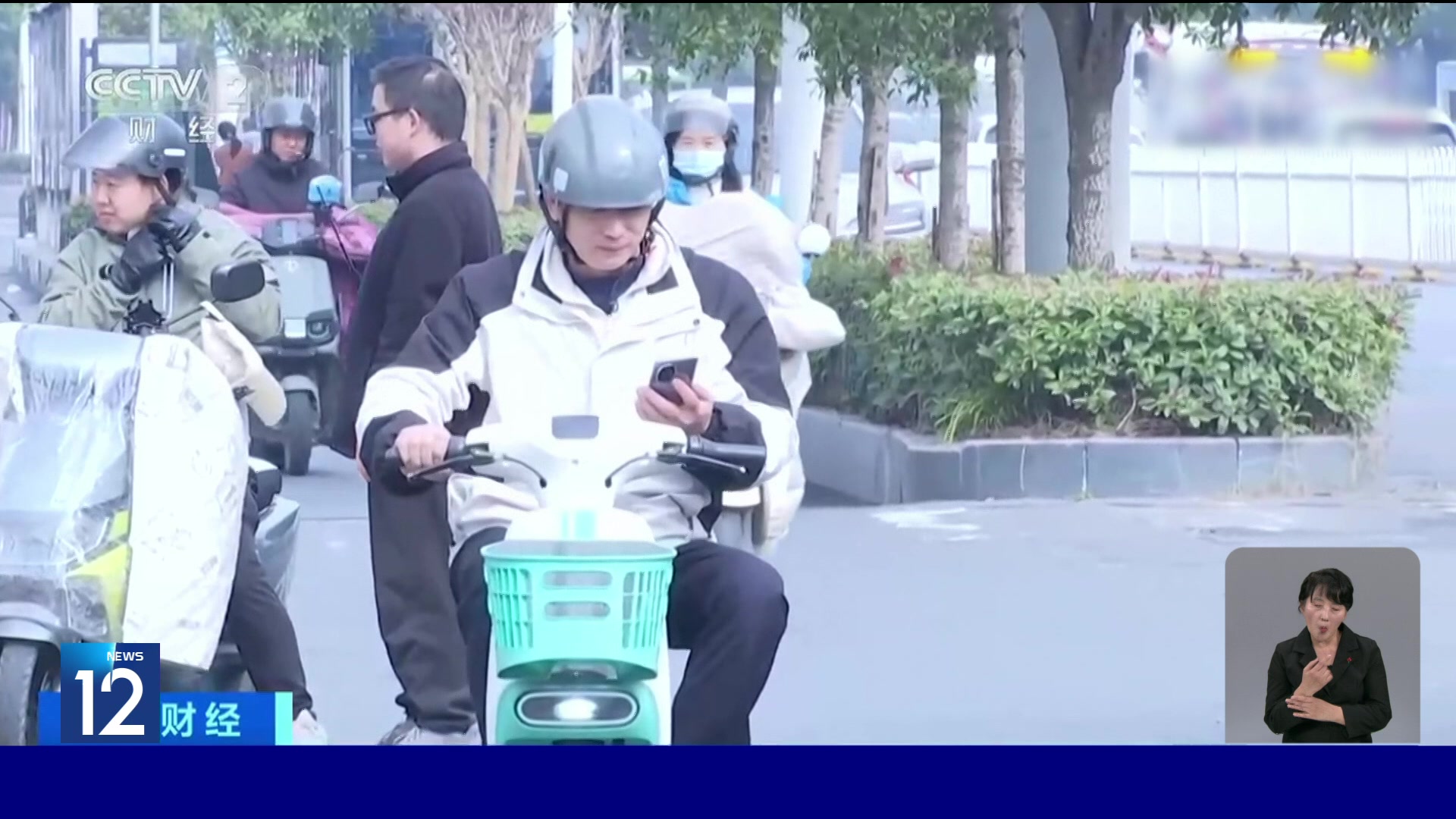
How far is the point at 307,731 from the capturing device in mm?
4133

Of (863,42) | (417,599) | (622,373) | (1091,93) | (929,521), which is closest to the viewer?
(622,373)

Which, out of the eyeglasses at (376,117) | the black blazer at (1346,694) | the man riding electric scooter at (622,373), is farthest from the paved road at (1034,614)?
the man riding electric scooter at (622,373)

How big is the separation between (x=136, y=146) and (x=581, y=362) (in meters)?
1.12

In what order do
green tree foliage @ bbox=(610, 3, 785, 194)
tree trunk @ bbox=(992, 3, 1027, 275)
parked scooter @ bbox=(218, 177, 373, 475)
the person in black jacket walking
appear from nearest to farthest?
1. the person in black jacket walking
2. parked scooter @ bbox=(218, 177, 373, 475)
3. green tree foliage @ bbox=(610, 3, 785, 194)
4. tree trunk @ bbox=(992, 3, 1027, 275)

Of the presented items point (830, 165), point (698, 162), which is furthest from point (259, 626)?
point (830, 165)

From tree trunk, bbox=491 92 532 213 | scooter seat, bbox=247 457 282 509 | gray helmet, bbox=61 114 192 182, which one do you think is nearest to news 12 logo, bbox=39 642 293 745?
scooter seat, bbox=247 457 282 509

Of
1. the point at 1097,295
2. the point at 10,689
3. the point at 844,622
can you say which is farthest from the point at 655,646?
the point at 1097,295

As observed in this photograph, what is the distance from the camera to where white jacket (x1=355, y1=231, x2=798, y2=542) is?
3.41 meters

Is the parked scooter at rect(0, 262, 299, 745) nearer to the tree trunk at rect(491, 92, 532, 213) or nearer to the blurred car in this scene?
the tree trunk at rect(491, 92, 532, 213)

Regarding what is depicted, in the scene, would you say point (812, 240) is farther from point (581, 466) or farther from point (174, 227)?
point (581, 466)

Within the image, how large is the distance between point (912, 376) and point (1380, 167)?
2.75 metres

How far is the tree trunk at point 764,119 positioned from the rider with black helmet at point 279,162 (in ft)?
5.14

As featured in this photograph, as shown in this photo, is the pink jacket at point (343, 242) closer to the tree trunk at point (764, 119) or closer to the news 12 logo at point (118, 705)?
the news 12 logo at point (118, 705)

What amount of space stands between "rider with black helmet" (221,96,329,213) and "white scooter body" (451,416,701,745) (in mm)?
1401
